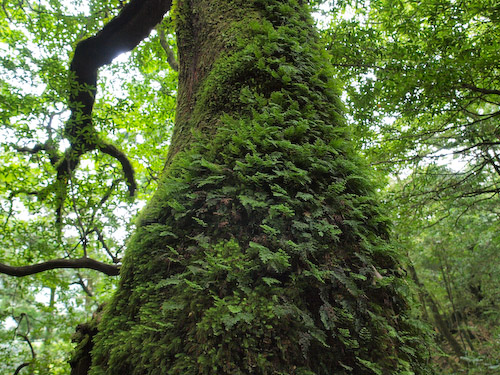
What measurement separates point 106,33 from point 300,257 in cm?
587

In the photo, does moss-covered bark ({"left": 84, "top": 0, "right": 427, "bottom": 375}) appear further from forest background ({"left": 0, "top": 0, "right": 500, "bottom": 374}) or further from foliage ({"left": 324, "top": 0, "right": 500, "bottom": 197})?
foliage ({"left": 324, "top": 0, "right": 500, "bottom": 197})

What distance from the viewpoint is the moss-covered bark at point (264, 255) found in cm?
148

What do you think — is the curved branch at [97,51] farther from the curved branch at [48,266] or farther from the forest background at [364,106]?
the curved branch at [48,266]

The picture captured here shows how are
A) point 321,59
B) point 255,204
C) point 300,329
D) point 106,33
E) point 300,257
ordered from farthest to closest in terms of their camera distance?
point 106,33
point 321,59
point 255,204
point 300,257
point 300,329

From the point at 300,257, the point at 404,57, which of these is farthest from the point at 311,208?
the point at 404,57

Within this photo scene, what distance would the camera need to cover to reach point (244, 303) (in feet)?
4.99

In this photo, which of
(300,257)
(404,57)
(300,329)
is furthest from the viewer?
(404,57)

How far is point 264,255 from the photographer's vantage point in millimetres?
1613

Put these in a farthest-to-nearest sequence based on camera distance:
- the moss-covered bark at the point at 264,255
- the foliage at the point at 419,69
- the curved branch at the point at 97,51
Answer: the curved branch at the point at 97,51, the foliage at the point at 419,69, the moss-covered bark at the point at 264,255

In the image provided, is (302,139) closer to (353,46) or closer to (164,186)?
(164,186)

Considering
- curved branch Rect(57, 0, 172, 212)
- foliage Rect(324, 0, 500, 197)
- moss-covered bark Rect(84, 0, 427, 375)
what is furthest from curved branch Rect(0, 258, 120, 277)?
foliage Rect(324, 0, 500, 197)

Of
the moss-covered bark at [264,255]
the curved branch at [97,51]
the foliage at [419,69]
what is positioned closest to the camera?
the moss-covered bark at [264,255]

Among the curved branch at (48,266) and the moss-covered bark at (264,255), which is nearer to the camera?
the moss-covered bark at (264,255)

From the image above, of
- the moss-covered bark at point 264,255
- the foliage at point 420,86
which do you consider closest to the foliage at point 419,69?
the foliage at point 420,86
